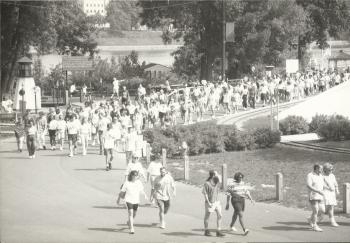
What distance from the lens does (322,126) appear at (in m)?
31.1

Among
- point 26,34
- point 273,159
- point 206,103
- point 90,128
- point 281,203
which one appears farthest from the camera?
point 26,34

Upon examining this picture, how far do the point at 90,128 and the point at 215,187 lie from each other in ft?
50.2

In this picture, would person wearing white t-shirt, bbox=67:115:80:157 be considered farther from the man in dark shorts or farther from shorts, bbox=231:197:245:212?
shorts, bbox=231:197:245:212

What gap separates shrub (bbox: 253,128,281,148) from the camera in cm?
3135

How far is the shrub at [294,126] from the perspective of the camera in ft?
114

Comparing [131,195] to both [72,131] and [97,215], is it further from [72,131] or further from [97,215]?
[72,131]

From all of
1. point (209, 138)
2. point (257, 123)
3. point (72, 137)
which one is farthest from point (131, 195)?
point (257, 123)

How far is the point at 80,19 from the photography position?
65000mm

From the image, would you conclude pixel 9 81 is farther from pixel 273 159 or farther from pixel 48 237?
pixel 48 237

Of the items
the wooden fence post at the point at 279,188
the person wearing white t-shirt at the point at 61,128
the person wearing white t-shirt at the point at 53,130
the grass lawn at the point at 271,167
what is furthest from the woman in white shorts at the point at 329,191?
the person wearing white t-shirt at the point at 53,130

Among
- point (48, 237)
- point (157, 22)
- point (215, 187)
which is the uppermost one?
point (157, 22)

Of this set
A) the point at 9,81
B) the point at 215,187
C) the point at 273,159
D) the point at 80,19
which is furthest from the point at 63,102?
the point at 215,187

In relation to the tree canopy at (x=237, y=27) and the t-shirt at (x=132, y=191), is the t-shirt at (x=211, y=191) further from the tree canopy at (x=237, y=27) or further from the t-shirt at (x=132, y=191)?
the tree canopy at (x=237, y=27)

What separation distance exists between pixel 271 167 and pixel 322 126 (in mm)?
5292
